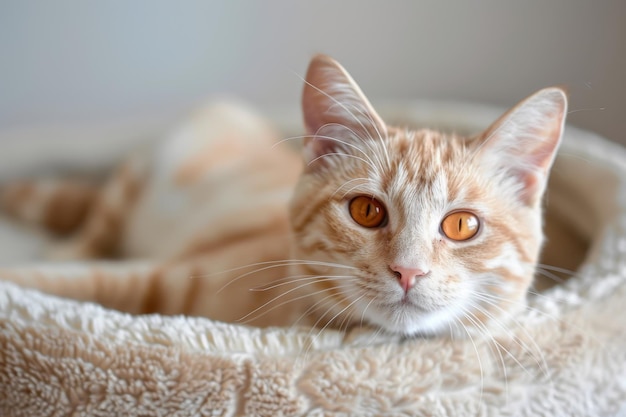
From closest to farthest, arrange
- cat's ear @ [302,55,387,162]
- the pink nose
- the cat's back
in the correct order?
the pink nose < cat's ear @ [302,55,387,162] < the cat's back

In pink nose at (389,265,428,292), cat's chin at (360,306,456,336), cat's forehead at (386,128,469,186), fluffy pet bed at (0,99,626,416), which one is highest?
cat's forehead at (386,128,469,186)

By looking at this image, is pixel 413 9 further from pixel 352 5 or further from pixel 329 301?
pixel 329 301

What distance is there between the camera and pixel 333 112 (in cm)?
113

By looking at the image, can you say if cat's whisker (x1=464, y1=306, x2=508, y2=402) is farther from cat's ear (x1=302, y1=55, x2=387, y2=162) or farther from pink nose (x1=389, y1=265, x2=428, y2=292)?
cat's ear (x1=302, y1=55, x2=387, y2=162)

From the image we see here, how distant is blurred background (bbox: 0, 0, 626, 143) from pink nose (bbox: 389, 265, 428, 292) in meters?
1.27

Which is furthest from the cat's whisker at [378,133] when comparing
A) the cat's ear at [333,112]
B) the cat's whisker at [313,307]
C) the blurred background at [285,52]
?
the blurred background at [285,52]

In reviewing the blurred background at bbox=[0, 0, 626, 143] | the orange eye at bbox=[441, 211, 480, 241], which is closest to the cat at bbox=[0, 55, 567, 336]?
the orange eye at bbox=[441, 211, 480, 241]

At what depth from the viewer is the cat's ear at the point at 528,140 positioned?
1.03 meters

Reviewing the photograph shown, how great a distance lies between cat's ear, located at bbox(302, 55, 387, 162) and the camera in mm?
1054

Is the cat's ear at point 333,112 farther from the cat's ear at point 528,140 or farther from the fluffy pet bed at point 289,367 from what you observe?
the fluffy pet bed at point 289,367

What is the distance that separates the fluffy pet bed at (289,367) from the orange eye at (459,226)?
0.60 ft

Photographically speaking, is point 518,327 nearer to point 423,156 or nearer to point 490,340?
point 490,340

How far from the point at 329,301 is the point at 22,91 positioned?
6.73 feet

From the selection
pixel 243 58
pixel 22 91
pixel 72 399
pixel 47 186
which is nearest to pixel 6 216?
pixel 47 186
